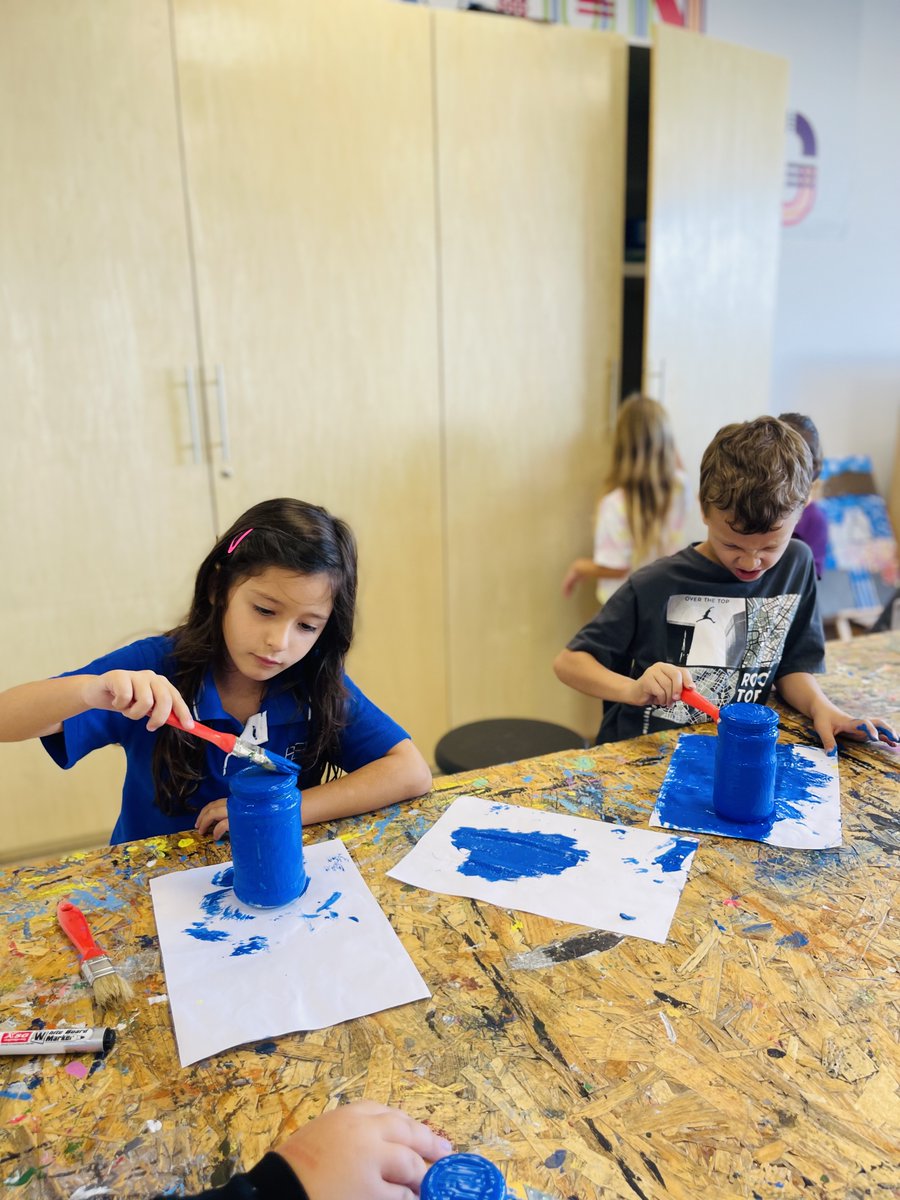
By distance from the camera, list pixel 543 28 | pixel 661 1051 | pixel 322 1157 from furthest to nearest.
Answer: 1. pixel 543 28
2. pixel 661 1051
3. pixel 322 1157

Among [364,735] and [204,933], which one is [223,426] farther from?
[204,933]

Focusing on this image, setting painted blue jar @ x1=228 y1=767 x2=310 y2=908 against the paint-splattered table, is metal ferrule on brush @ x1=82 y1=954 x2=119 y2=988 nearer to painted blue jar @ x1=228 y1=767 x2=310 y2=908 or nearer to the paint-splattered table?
the paint-splattered table

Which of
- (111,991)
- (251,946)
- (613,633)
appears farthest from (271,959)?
(613,633)

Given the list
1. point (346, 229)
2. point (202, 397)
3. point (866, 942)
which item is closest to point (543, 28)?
point (346, 229)

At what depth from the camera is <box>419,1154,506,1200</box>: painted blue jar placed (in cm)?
52

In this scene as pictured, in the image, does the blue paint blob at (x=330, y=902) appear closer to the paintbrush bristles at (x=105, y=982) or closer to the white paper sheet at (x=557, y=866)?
the white paper sheet at (x=557, y=866)

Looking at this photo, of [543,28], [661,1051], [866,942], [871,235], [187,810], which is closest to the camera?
[661,1051]

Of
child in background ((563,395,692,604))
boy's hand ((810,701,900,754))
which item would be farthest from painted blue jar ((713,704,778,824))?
child in background ((563,395,692,604))

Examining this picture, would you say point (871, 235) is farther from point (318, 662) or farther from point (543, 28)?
point (318, 662)

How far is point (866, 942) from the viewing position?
32.4 inches

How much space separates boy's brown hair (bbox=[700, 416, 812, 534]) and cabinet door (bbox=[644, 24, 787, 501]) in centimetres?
128

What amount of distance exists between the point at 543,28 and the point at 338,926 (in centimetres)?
251

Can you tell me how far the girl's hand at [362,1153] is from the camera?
551mm

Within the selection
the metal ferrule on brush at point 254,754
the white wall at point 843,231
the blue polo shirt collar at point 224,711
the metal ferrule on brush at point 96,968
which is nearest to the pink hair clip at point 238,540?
the blue polo shirt collar at point 224,711
